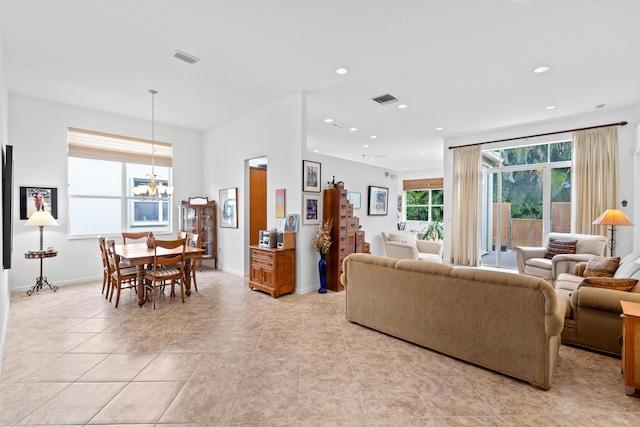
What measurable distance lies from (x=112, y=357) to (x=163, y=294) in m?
2.02

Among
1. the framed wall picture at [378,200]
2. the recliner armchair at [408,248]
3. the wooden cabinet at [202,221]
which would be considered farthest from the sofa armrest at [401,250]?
the wooden cabinet at [202,221]

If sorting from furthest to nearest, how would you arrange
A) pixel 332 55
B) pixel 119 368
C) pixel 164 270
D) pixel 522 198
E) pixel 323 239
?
1. pixel 522 198
2. pixel 323 239
3. pixel 164 270
4. pixel 332 55
5. pixel 119 368

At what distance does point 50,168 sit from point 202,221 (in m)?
2.61

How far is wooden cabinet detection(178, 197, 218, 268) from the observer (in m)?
6.14

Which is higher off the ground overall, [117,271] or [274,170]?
[274,170]

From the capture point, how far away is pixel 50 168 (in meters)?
4.90

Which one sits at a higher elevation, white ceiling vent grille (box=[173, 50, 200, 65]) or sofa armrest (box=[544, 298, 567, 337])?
white ceiling vent grille (box=[173, 50, 200, 65])

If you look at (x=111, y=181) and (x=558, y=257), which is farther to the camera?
(x=111, y=181)

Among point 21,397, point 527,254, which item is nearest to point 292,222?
point 21,397

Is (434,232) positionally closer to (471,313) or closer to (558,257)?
(558,257)

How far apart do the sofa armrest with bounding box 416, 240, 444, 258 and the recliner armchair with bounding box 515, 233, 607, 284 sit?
1.61 meters

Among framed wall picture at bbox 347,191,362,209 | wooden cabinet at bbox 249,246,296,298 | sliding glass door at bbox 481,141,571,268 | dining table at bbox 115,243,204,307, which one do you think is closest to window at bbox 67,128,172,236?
dining table at bbox 115,243,204,307

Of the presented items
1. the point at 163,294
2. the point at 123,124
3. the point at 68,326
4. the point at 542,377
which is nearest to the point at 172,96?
the point at 123,124

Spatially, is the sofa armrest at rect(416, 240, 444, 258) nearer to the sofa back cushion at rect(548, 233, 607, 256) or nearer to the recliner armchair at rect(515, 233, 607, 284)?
the recliner armchair at rect(515, 233, 607, 284)
